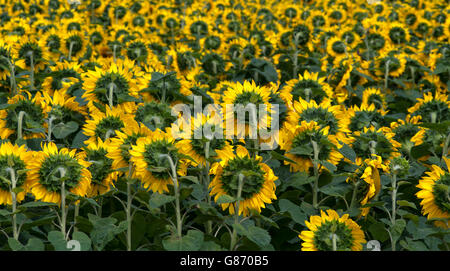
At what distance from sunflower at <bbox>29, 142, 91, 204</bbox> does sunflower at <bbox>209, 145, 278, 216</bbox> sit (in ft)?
1.60

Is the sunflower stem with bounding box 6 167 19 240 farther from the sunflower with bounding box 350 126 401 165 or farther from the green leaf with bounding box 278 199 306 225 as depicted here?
the sunflower with bounding box 350 126 401 165

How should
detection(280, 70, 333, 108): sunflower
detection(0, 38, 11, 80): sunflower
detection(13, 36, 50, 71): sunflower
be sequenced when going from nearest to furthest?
detection(280, 70, 333, 108): sunflower < detection(0, 38, 11, 80): sunflower < detection(13, 36, 50, 71): sunflower

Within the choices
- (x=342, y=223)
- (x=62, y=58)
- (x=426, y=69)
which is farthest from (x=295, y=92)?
(x=62, y=58)

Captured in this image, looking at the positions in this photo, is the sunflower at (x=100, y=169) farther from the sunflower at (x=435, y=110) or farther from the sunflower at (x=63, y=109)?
the sunflower at (x=435, y=110)

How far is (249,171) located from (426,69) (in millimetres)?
2752

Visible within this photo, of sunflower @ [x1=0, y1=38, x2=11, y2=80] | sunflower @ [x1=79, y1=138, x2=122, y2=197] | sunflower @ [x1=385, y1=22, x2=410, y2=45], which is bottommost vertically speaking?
sunflower @ [x1=79, y1=138, x2=122, y2=197]

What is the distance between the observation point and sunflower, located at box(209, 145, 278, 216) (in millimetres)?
1810

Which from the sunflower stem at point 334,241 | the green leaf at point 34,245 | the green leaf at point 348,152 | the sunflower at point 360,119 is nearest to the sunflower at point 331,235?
the sunflower stem at point 334,241

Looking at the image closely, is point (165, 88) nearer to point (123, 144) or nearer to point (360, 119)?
point (123, 144)

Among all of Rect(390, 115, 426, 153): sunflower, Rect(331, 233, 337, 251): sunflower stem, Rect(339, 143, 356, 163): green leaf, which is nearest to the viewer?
Rect(331, 233, 337, 251): sunflower stem

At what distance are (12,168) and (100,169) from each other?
0.34 m

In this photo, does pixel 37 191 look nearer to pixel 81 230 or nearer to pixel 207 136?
pixel 81 230

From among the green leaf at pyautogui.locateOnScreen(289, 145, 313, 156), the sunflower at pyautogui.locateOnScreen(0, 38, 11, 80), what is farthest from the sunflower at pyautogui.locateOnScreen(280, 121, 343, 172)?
the sunflower at pyautogui.locateOnScreen(0, 38, 11, 80)

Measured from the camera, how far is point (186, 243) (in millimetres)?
1766
